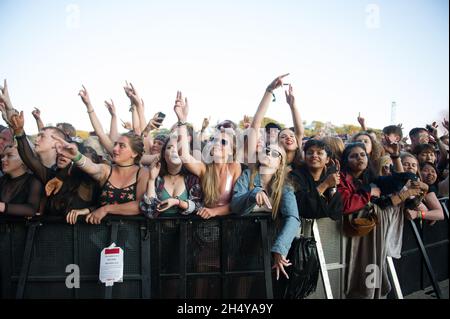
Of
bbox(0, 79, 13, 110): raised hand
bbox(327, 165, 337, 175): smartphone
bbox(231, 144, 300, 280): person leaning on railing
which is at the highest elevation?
bbox(0, 79, 13, 110): raised hand

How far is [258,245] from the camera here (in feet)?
10.0

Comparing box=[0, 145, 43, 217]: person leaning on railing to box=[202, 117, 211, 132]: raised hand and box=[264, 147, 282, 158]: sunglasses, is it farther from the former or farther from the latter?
box=[264, 147, 282, 158]: sunglasses

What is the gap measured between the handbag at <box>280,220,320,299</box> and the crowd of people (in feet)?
0.24

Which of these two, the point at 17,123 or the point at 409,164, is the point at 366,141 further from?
the point at 17,123

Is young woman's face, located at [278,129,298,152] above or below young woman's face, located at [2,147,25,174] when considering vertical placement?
above

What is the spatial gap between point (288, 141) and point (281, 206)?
610 mm

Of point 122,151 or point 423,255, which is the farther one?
point 423,255

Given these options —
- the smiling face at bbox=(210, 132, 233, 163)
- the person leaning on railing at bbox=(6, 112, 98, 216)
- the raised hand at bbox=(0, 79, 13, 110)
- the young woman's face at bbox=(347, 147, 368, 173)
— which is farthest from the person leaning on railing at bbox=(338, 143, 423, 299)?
the raised hand at bbox=(0, 79, 13, 110)

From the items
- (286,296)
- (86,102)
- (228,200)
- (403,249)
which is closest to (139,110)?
(86,102)

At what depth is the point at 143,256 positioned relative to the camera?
2887 mm

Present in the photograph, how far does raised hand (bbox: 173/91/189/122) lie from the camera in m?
3.26

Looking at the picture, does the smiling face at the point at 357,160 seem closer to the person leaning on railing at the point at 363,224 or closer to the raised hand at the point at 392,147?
the person leaning on railing at the point at 363,224

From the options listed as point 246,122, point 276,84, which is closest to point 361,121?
point 276,84

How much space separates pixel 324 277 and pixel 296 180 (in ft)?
2.50
